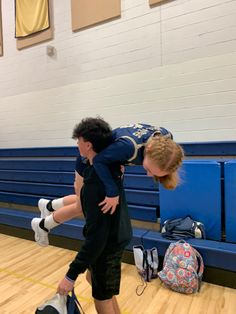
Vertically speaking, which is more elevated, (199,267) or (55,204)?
(55,204)

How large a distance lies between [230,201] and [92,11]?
134 inches

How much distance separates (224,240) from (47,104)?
359 centimetres

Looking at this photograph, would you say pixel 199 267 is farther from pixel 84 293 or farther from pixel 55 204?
pixel 55 204

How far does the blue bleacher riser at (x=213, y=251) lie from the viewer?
233 cm

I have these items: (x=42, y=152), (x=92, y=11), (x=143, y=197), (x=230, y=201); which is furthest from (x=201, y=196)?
(x=92, y=11)

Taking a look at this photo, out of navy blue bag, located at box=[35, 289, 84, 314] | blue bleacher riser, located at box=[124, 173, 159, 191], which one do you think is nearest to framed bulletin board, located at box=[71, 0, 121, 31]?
blue bleacher riser, located at box=[124, 173, 159, 191]

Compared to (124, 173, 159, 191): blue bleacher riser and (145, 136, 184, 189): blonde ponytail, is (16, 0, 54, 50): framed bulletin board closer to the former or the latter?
(124, 173, 159, 191): blue bleacher riser

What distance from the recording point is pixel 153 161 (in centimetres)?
117

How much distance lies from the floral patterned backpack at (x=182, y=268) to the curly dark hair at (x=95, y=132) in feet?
4.99

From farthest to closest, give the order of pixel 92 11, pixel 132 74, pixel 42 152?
pixel 42 152 < pixel 92 11 < pixel 132 74

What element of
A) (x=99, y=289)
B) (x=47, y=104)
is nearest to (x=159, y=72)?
(x=47, y=104)

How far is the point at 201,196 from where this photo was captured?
8.79ft

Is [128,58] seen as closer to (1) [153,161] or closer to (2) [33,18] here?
(2) [33,18]

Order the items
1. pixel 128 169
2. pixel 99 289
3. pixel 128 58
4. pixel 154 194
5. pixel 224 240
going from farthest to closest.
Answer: pixel 128 58 → pixel 128 169 → pixel 154 194 → pixel 224 240 → pixel 99 289
